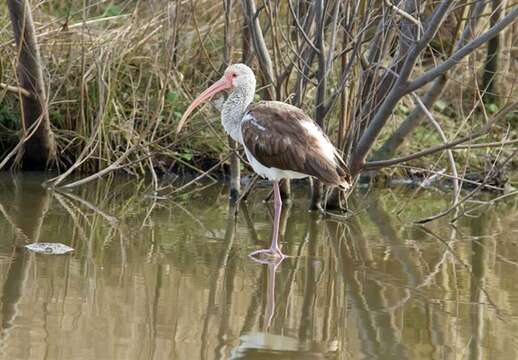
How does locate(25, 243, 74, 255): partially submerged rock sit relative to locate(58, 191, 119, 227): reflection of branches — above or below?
below

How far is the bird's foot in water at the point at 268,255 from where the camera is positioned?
8.39 meters

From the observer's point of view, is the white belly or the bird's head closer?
the white belly

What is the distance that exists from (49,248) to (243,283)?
5.04 feet

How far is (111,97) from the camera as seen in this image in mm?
12039

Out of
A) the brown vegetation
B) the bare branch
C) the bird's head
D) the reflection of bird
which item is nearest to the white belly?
the reflection of bird

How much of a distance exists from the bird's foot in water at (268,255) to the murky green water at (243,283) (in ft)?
0.30

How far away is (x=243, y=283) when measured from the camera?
298 inches

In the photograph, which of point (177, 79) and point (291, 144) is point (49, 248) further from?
point (177, 79)

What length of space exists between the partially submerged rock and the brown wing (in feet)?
5.62

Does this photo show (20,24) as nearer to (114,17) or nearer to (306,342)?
(114,17)

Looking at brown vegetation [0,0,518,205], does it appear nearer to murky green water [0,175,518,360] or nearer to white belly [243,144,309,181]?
murky green water [0,175,518,360]

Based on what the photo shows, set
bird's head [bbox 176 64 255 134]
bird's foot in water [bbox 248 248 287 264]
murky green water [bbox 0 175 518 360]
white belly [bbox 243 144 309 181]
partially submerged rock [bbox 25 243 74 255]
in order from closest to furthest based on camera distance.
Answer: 1. murky green water [bbox 0 175 518 360]
2. partially submerged rock [bbox 25 243 74 255]
3. bird's foot in water [bbox 248 248 287 264]
4. white belly [bbox 243 144 309 181]
5. bird's head [bbox 176 64 255 134]

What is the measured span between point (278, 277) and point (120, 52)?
16.7 ft

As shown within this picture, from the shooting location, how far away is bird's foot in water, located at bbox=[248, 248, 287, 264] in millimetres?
8391
